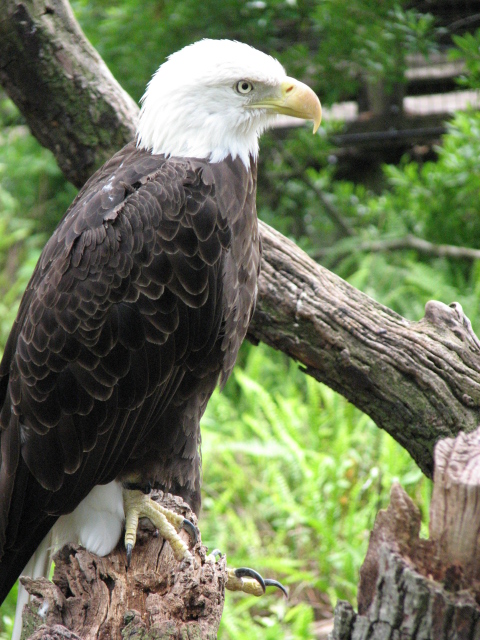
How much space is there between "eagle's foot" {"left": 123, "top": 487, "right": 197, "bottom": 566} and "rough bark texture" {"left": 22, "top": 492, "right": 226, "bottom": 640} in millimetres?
104

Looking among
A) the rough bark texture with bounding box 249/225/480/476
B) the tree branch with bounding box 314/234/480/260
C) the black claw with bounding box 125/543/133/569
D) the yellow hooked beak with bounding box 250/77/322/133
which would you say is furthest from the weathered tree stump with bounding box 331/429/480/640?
the tree branch with bounding box 314/234/480/260

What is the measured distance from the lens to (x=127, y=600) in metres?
2.16

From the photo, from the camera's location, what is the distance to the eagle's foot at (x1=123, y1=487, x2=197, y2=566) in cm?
251

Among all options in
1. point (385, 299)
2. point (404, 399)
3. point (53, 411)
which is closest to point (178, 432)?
point (53, 411)

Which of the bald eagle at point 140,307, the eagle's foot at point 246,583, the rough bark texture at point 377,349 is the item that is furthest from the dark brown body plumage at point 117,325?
the eagle's foot at point 246,583

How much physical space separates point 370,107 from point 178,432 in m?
5.53

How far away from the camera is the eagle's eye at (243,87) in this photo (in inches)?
101

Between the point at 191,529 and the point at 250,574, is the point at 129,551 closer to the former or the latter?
the point at 191,529

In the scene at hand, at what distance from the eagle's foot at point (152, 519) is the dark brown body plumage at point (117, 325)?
0.13 meters

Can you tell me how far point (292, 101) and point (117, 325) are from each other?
1.09m

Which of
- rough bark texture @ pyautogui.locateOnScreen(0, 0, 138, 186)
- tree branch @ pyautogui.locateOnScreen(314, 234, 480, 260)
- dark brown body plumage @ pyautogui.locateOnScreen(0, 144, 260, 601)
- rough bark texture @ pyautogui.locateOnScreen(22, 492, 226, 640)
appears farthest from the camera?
tree branch @ pyautogui.locateOnScreen(314, 234, 480, 260)

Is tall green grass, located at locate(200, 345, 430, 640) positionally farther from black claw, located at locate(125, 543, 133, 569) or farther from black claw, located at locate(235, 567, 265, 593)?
black claw, located at locate(125, 543, 133, 569)

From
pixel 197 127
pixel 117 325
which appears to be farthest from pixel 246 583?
pixel 197 127

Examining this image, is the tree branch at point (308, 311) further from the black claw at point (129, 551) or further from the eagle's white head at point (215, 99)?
the black claw at point (129, 551)
